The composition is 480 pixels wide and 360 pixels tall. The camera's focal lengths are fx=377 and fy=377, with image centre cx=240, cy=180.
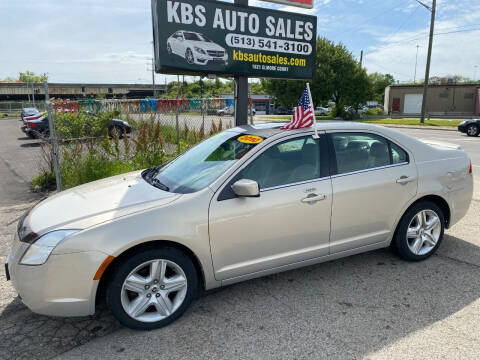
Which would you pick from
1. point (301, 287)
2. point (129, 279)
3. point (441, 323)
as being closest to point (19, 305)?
point (129, 279)

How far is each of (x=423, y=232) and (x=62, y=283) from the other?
3542 mm

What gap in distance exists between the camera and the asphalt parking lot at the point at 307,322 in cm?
267

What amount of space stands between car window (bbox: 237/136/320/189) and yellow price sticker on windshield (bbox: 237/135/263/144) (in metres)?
0.16

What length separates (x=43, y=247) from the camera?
2.67 meters

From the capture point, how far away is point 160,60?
19.3 feet

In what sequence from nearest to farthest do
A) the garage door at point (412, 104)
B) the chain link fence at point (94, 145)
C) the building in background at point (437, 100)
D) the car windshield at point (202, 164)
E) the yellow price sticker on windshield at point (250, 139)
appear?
the car windshield at point (202, 164) → the yellow price sticker on windshield at point (250, 139) → the chain link fence at point (94, 145) → the building in background at point (437, 100) → the garage door at point (412, 104)

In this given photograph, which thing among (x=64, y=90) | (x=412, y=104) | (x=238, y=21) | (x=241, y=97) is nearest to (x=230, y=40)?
(x=238, y=21)

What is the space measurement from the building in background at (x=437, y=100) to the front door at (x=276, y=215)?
5080cm

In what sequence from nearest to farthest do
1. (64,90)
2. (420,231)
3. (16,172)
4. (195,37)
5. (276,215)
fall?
(276,215) → (420,231) → (195,37) → (16,172) → (64,90)

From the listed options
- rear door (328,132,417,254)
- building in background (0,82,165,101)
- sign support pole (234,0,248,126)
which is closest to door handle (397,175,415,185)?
rear door (328,132,417,254)

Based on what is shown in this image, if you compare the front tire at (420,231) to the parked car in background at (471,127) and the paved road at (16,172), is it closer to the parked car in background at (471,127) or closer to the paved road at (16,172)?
the paved road at (16,172)

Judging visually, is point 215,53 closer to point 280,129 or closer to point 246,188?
point 280,129

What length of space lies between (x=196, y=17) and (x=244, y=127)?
9.29 ft

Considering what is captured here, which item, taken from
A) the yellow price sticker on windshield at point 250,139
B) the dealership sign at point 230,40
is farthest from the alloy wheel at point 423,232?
the dealership sign at point 230,40
